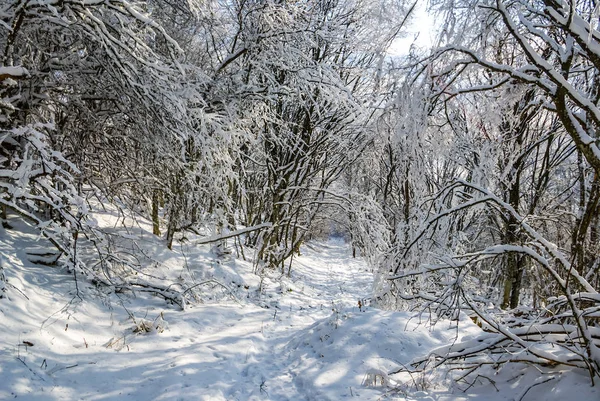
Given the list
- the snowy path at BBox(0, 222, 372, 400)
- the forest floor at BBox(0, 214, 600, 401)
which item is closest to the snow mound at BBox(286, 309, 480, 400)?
the forest floor at BBox(0, 214, 600, 401)

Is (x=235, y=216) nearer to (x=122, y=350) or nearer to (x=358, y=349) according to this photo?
(x=122, y=350)

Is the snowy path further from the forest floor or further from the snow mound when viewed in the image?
the snow mound

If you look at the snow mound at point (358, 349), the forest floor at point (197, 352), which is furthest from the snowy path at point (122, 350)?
the snow mound at point (358, 349)

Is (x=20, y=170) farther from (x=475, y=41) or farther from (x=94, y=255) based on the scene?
(x=475, y=41)

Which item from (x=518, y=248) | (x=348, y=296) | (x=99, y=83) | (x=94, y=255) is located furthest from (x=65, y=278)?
(x=348, y=296)

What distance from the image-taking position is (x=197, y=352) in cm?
422

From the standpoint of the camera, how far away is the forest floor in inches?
125

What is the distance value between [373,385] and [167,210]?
5009 mm

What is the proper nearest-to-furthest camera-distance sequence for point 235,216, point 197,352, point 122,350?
point 122,350, point 197,352, point 235,216

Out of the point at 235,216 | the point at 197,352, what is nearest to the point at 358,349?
the point at 197,352

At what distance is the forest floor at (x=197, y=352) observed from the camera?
3.18 meters

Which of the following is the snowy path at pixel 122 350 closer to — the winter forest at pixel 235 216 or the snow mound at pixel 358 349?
the winter forest at pixel 235 216

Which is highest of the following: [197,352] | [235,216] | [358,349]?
[235,216]

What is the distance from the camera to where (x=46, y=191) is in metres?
3.68
